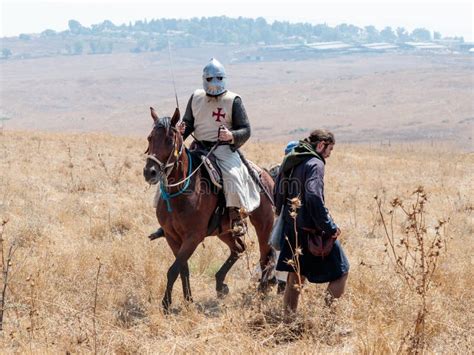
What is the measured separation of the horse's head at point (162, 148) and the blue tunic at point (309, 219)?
1055 mm

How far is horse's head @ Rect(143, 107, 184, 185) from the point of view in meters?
6.09

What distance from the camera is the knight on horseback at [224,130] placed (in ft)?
23.1

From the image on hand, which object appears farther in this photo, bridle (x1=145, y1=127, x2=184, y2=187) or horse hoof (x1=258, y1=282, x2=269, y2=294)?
horse hoof (x1=258, y1=282, x2=269, y2=294)

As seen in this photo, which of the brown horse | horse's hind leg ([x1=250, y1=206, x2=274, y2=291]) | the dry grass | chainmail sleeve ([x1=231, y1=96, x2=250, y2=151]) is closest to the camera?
the dry grass

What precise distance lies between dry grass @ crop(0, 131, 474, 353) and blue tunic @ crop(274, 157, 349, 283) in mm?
Result: 303

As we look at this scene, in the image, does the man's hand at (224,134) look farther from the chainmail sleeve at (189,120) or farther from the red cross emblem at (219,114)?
the chainmail sleeve at (189,120)

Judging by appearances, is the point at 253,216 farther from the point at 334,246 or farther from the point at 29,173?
the point at 29,173

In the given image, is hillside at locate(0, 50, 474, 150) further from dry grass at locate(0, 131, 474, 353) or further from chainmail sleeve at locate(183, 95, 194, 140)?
chainmail sleeve at locate(183, 95, 194, 140)

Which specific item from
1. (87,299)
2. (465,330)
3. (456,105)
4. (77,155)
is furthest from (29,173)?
(456,105)

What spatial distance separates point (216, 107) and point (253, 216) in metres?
1.32

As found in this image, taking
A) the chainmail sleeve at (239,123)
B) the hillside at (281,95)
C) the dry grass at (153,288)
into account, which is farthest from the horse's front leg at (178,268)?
the hillside at (281,95)

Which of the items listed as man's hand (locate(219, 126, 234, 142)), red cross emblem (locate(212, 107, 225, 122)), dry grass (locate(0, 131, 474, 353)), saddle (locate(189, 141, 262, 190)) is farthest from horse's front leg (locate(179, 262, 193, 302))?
red cross emblem (locate(212, 107, 225, 122))

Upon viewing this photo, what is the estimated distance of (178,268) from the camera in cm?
647

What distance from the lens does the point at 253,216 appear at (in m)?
7.64
